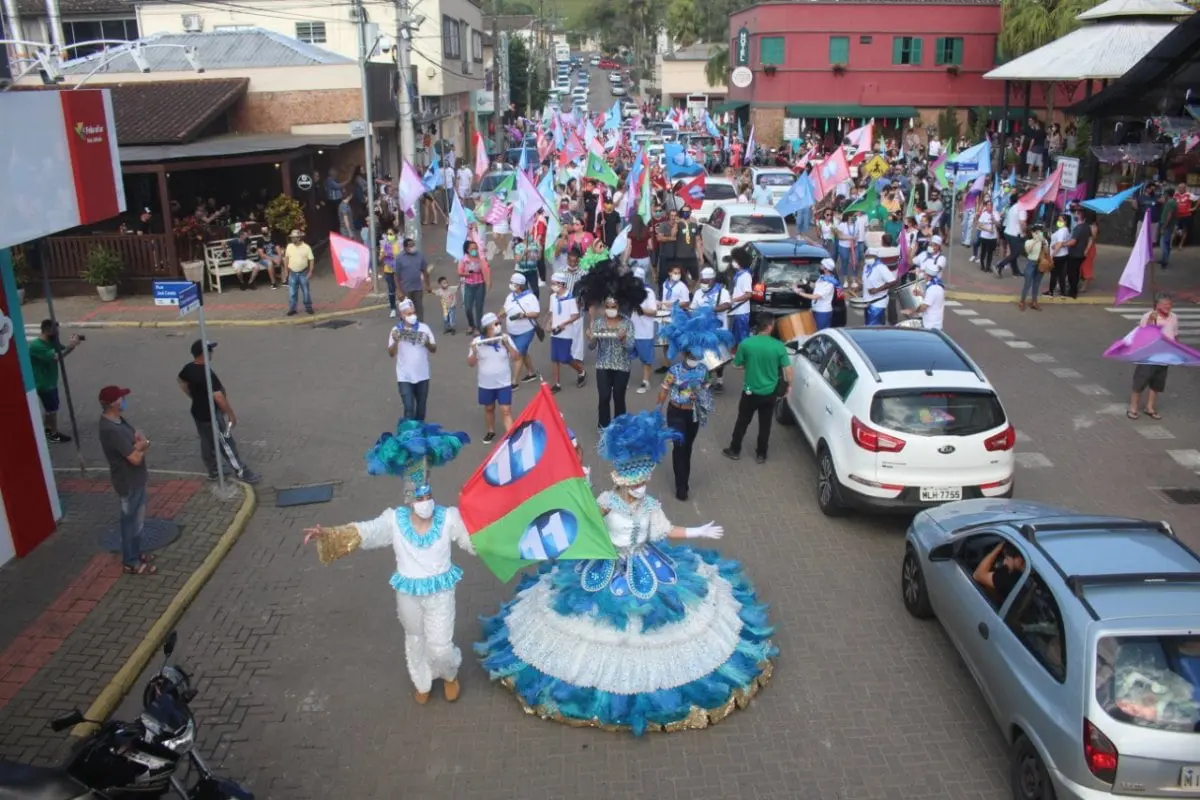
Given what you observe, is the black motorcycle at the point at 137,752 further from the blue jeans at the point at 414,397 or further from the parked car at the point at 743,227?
the parked car at the point at 743,227

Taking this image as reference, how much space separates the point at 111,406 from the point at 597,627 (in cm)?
451

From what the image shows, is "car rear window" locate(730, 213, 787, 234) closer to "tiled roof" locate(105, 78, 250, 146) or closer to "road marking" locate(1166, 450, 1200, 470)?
"road marking" locate(1166, 450, 1200, 470)

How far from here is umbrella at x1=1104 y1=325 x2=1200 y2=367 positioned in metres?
11.5

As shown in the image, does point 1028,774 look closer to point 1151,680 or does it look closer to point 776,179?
point 1151,680

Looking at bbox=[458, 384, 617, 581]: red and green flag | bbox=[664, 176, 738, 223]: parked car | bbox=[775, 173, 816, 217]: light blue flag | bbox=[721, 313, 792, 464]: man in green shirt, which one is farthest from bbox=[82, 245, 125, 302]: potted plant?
bbox=[458, 384, 617, 581]: red and green flag

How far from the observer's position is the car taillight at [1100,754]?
16.4 feet

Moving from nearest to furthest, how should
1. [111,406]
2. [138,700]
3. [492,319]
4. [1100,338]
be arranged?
[138,700]
[111,406]
[492,319]
[1100,338]

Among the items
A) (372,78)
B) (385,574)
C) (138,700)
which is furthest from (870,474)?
(372,78)

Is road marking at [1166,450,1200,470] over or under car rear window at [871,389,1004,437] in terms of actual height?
under

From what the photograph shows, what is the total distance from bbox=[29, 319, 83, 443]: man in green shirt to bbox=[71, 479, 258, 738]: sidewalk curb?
2.67 m

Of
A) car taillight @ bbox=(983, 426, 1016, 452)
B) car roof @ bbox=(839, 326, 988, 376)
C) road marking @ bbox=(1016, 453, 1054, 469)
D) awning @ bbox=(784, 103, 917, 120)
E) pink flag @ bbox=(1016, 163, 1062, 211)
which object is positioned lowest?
road marking @ bbox=(1016, 453, 1054, 469)

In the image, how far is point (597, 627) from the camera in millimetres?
6500

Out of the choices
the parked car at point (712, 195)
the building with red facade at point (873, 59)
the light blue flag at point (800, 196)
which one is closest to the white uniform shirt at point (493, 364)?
the light blue flag at point (800, 196)

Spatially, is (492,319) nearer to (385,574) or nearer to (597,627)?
(385,574)
